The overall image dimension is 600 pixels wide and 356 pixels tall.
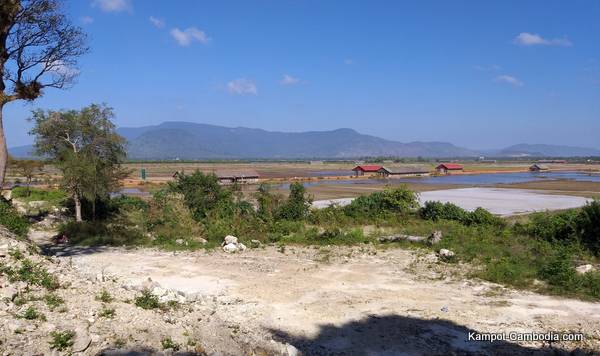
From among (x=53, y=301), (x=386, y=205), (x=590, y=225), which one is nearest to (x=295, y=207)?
(x=386, y=205)

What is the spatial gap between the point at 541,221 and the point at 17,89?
789 inches

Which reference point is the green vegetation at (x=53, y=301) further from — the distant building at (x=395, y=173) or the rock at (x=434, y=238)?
the distant building at (x=395, y=173)

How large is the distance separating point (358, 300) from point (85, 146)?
19.9 metres

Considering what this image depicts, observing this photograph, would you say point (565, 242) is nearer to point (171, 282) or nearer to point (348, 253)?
point (348, 253)

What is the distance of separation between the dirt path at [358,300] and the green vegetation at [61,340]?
340 centimetres

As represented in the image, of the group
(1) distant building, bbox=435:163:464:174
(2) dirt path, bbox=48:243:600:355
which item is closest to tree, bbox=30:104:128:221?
(2) dirt path, bbox=48:243:600:355

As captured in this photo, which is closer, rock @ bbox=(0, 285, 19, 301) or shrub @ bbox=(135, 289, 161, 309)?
rock @ bbox=(0, 285, 19, 301)

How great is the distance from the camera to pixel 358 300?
10844 millimetres

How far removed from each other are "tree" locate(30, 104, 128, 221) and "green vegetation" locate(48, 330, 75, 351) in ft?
58.6

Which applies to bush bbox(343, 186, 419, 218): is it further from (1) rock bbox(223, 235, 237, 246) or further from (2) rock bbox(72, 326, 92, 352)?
(2) rock bbox(72, 326, 92, 352)

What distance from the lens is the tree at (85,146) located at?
23.0m

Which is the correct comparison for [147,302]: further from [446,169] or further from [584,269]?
[446,169]

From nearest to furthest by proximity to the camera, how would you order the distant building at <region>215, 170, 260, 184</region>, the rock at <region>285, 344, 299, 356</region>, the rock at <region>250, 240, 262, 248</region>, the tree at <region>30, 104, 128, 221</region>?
the rock at <region>285, 344, 299, 356</region> → the rock at <region>250, 240, 262, 248</region> → the tree at <region>30, 104, 128, 221</region> → the distant building at <region>215, 170, 260, 184</region>

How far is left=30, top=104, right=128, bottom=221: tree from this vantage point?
907 inches
